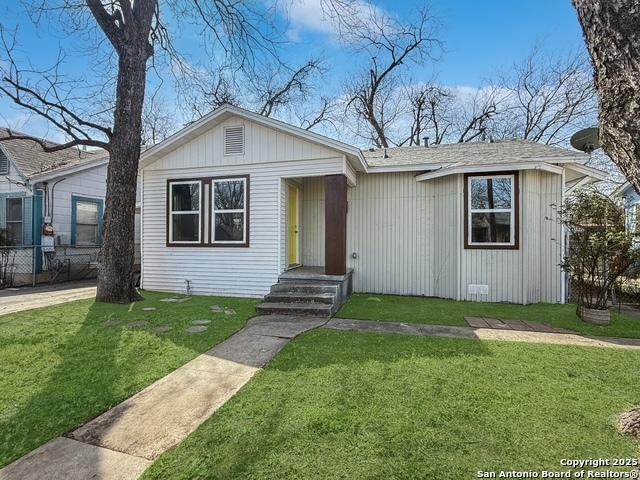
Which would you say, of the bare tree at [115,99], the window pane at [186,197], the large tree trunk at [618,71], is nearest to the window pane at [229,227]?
the window pane at [186,197]

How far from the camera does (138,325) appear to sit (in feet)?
16.3

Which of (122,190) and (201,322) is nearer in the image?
(201,322)

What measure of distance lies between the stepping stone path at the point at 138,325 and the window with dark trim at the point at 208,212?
2.83 m

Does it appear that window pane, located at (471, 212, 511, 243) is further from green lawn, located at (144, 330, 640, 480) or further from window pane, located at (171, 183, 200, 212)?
window pane, located at (171, 183, 200, 212)

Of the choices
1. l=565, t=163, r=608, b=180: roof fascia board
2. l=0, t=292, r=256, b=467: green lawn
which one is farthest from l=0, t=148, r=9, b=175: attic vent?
l=565, t=163, r=608, b=180: roof fascia board

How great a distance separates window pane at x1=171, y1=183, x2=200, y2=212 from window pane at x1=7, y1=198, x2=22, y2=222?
588 cm

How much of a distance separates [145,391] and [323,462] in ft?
6.26

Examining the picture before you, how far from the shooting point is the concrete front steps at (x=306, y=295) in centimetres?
588

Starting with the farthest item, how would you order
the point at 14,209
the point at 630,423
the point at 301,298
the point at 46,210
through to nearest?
the point at 14,209
the point at 46,210
the point at 301,298
the point at 630,423

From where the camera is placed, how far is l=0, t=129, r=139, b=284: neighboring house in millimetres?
9531

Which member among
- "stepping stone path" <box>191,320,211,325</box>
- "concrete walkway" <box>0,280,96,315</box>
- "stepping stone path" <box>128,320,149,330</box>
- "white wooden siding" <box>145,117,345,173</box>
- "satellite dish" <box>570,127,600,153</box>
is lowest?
"stepping stone path" <box>191,320,211,325</box>

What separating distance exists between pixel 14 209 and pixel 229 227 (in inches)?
305

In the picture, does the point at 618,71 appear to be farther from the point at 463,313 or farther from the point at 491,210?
the point at 491,210

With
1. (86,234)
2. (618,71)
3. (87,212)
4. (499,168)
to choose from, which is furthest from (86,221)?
(618,71)
